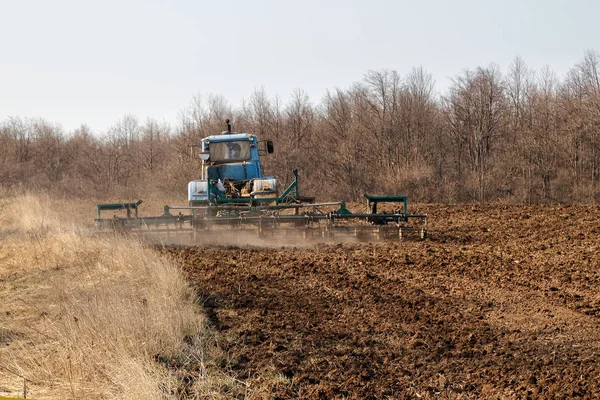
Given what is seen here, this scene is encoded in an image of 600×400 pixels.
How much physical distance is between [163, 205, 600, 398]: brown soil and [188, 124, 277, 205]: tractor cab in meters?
3.02

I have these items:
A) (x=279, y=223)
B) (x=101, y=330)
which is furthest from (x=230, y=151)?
(x=101, y=330)

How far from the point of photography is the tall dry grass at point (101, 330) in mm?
4887

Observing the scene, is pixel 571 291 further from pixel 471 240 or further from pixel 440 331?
pixel 471 240

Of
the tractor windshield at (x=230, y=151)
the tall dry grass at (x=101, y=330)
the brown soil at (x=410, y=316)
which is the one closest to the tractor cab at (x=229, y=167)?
the tractor windshield at (x=230, y=151)

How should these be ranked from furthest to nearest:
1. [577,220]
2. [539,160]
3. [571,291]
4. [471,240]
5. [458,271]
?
1. [539,160]
2. [577,220]
3. [471,240]
4. [458,271]
5. [571,291]

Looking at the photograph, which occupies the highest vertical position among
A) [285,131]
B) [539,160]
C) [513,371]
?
[285,131]

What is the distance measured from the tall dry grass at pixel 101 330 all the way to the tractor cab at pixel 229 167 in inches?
228

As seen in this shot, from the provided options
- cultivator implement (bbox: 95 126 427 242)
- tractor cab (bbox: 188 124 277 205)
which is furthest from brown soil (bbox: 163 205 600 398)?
tractor cab (bbox: 188 124 277 205)

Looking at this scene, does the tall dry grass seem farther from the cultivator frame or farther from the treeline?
the treeline

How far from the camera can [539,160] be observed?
113 ft

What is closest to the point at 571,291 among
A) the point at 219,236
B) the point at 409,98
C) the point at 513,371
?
the point at 513,371

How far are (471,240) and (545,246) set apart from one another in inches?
69.4

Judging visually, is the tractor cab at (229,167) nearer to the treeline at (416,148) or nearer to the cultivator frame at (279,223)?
the cultivator frame at (279,223)

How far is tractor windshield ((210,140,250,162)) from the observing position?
1625 cm
